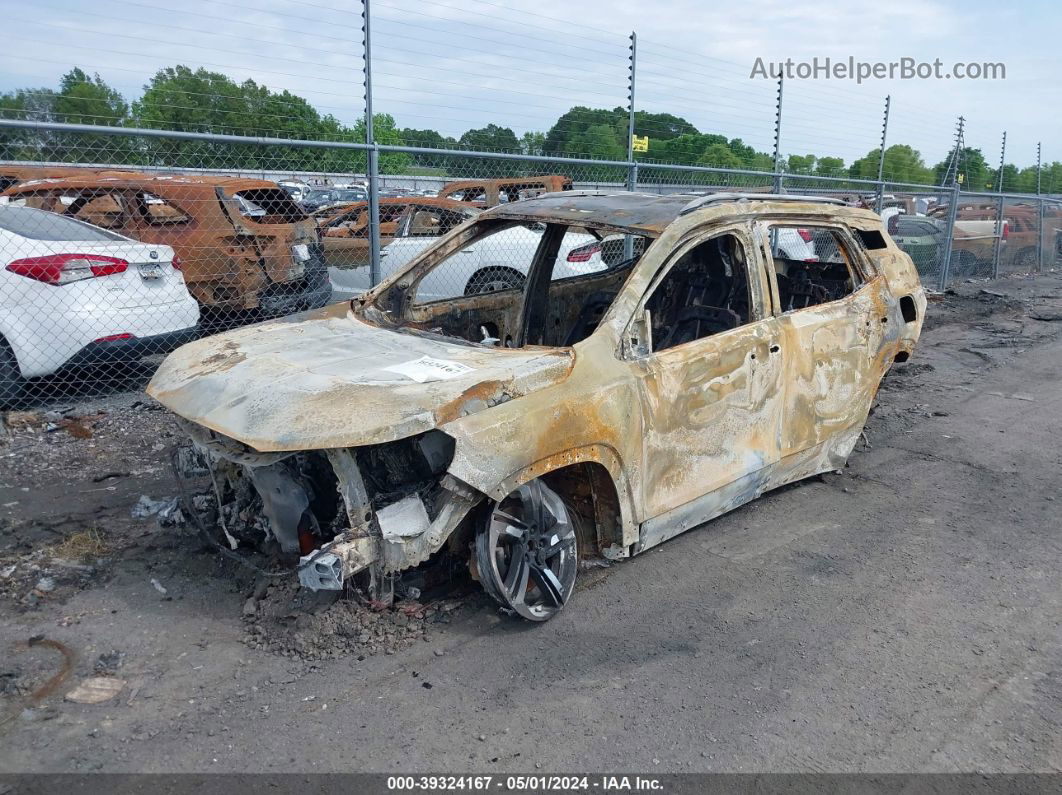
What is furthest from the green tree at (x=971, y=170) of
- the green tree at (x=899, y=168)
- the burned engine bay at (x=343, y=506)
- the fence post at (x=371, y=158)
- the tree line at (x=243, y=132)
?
the burned engine bay at (x=343, y=506)

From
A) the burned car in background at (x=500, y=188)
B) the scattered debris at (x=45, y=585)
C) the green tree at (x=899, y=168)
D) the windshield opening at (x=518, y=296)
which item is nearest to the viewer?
the scattered debris at (x=45, y=585)

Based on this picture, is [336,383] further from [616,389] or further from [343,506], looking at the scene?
[616,389]

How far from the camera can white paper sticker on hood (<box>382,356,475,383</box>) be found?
341cm

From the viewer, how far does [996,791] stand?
104 inches

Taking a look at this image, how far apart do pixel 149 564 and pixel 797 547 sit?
3295mm

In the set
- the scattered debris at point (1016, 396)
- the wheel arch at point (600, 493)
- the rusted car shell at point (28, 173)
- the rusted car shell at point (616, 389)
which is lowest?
the scattered debris at point (1016, 396)

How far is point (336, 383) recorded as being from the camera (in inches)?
132

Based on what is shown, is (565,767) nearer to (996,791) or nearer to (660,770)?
(660,770)

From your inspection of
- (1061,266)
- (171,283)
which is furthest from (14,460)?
(1061,266)

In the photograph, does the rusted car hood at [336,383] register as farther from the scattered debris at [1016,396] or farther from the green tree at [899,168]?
the green tree at [899,168]

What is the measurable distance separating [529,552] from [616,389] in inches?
31.2

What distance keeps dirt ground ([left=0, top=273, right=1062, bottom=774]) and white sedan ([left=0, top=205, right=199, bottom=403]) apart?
127cm

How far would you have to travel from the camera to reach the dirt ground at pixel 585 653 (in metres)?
2.82

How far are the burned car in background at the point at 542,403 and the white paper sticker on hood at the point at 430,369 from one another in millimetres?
15
